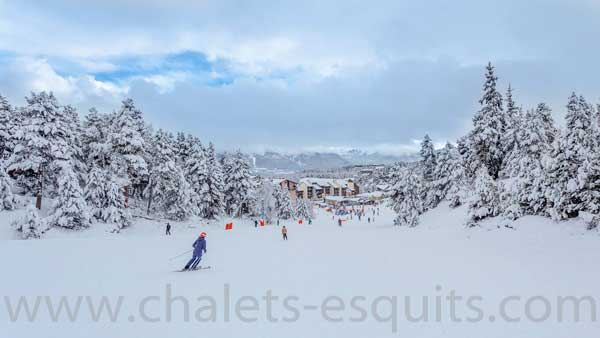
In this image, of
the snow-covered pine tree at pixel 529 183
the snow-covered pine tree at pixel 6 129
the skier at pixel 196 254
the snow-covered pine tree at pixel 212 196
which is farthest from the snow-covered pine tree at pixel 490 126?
the snow-covered pine tree at pixel 6 129

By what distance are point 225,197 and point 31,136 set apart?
26.9m

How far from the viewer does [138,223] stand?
116ft

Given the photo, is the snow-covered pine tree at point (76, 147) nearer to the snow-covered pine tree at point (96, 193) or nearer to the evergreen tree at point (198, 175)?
the snow-covered pine tree at point (96, 193)

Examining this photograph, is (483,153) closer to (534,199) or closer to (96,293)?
Answer: (534,199)

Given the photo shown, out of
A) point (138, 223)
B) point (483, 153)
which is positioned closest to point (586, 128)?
point (483, 153)

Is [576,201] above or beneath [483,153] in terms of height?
beneath

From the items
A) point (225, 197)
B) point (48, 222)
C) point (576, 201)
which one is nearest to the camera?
point (576, 201)

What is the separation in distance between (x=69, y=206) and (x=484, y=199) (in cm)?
3247

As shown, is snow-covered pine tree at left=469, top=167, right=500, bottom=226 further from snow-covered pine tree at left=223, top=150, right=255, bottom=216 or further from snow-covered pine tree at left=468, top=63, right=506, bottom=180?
snow-covered pine tree at left=223, top=150, right=255, bottom=216

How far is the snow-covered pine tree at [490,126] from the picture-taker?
33469 mm

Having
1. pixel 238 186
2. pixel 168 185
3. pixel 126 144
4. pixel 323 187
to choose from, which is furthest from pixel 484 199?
pixel 323 187

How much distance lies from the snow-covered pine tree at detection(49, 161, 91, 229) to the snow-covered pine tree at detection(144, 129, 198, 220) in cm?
1133

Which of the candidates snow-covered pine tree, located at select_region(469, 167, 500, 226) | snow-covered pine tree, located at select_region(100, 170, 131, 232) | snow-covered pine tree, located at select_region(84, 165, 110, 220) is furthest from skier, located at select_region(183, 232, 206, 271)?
snow-covered pine tree, located at select_region(84, 165, 110, 220)

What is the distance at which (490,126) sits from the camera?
3378 cm
